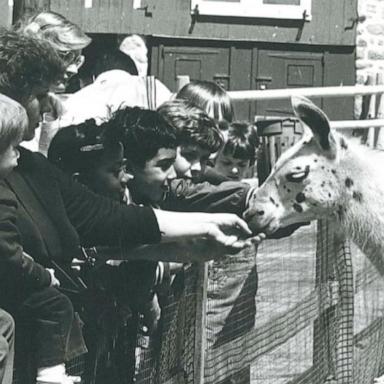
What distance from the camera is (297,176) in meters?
7.07

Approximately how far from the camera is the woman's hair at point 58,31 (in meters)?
6.14

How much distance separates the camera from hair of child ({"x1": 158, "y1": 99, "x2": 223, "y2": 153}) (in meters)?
6.07

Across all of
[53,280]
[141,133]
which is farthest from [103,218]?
[141,133]

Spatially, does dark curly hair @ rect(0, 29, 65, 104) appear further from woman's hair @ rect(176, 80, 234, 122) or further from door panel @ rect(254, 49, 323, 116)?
door panel @ rect(254, 49, 323, 116)

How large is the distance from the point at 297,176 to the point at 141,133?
68.6 inches

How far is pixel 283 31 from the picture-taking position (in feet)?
66.4

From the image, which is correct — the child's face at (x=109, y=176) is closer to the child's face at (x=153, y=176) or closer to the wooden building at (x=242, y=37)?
the child's face at (x=153, y=176)

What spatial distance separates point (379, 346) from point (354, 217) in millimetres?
1181

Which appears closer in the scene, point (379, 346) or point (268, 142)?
point (379, 346)

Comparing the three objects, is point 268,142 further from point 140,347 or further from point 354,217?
point 140,347

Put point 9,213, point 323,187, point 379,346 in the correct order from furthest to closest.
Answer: point 379,346, point 323,187, point 9,213

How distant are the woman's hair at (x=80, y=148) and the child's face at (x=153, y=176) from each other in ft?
0.85

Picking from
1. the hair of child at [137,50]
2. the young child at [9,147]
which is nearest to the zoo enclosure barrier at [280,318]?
the young child at [9,147]

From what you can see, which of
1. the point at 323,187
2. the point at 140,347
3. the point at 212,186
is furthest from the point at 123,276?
the point at 323,187
